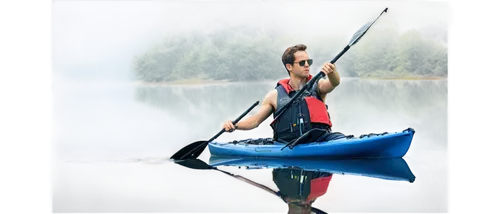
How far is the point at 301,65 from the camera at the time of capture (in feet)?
16.4

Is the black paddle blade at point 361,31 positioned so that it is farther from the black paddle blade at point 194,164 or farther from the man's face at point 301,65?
the black paddle blade at point 194,164

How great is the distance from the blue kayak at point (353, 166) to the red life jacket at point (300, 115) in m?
0.16

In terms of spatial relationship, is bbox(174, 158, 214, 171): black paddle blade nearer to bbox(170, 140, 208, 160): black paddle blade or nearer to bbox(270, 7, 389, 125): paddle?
bbox(170, 140, 208, 160): black paddle blade

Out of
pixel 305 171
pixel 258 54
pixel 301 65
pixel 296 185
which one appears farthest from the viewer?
pixel 258 54

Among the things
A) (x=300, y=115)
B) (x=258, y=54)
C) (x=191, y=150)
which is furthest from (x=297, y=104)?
(x=191, y=150)

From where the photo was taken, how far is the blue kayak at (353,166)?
4.89 metres

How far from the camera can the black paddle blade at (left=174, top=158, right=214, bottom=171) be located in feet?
16.4

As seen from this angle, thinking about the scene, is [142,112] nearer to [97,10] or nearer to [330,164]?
[97,10]

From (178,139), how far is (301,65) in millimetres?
880

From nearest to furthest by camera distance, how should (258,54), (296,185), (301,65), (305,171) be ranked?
(296,185)
(305,171)
(301,65)
(258,54)

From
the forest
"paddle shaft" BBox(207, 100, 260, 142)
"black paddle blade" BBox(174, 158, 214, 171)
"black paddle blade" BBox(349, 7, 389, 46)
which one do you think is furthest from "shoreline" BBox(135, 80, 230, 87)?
"black paddle blade" BBox(349, 7, 389, 46)

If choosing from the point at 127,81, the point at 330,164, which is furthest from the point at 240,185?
the point at 127,81

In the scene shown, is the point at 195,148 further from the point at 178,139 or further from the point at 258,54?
the point at 258,54

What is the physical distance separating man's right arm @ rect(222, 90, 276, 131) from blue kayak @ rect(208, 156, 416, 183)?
221mm
